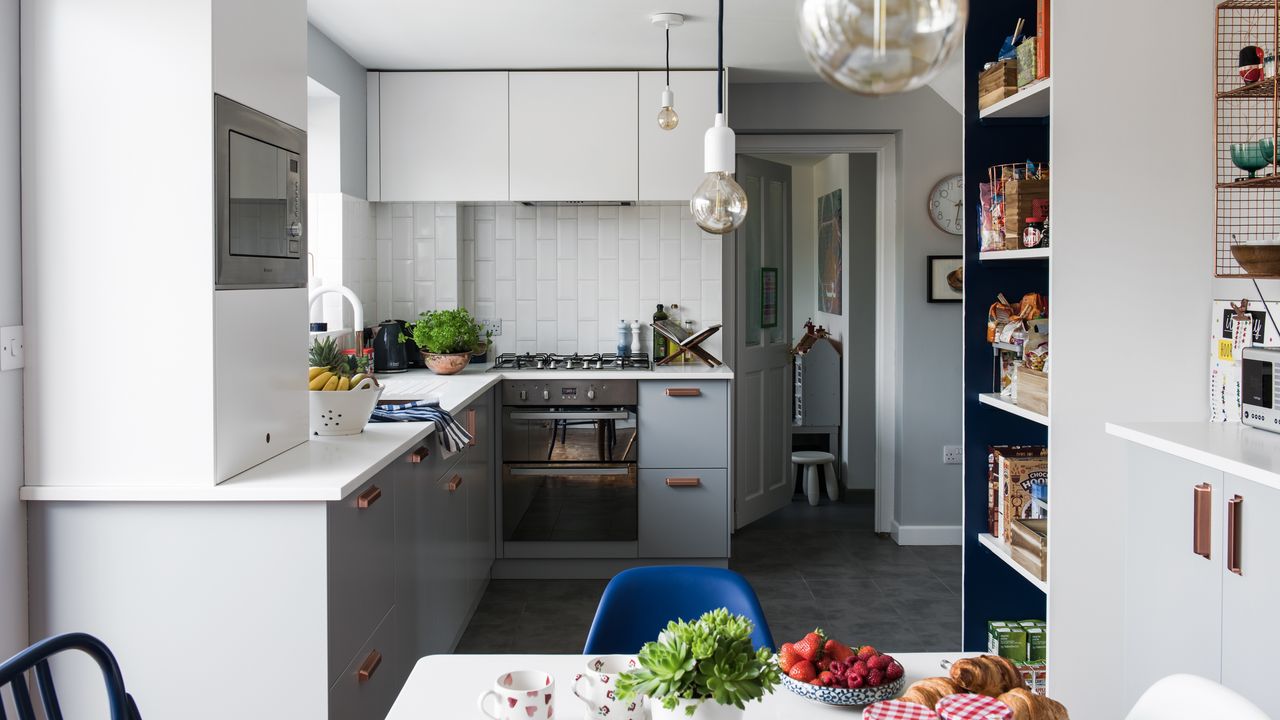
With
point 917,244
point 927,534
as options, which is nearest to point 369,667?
point 927,534

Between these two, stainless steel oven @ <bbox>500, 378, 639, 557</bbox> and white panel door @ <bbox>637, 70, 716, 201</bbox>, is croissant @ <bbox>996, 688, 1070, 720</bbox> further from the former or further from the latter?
white panel door @ <bbox>637, 70, 716, 201</bbox>

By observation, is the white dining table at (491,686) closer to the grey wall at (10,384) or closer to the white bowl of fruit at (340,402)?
the grey wall at (10,384)

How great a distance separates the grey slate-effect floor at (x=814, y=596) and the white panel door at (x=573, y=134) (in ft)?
6.13

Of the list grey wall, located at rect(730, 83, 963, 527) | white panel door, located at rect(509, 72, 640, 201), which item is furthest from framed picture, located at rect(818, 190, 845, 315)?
white panel door, located at rect(509, 72, 640, 201)

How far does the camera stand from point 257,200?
251 centimetres

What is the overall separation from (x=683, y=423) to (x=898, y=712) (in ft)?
11.6

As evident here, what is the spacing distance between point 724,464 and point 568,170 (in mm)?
1568

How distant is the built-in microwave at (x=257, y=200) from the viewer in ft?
7.60

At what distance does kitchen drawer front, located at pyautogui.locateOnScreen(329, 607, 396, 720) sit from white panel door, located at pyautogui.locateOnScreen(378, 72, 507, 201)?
103 inches

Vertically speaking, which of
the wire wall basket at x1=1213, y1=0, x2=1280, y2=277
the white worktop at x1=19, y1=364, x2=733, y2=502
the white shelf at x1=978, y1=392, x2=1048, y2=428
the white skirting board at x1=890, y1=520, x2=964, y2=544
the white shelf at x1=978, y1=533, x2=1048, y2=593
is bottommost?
the white skirting board at x1=890, y1=520, x2=964, y2=544

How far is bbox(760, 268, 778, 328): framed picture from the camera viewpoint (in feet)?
19.1

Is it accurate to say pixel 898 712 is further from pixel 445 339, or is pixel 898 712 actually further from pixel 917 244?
pixel 917 244

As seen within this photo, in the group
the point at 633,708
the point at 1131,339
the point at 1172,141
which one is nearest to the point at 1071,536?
the point at 1131,339

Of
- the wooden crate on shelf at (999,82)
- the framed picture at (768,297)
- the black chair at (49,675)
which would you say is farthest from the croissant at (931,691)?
the framed picture at (768,297)
